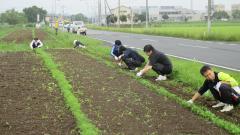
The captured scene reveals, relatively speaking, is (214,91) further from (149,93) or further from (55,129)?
(55,129)

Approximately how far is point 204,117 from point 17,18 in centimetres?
11198

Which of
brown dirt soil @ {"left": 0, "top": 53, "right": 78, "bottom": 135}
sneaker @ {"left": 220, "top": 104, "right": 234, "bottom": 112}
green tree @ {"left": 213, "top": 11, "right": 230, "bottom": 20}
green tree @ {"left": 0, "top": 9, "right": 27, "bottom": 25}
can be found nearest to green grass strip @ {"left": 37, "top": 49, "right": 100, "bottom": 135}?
brown dirt soil @ {"left": 0, "top": 53, "right": 78, "bottom": 135}

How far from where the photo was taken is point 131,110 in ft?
27.0

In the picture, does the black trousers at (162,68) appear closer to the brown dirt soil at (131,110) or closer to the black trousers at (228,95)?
the brown dirt soil at (131,110)

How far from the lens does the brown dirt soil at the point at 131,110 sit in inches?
274

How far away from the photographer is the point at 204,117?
7.87 m

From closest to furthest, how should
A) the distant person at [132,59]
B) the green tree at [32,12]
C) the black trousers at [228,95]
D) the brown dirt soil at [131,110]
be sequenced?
the brown dirt soil at [131,110] → the black trousers at [228,95] → the distant person at [132,59] → the green tree at [32,12]

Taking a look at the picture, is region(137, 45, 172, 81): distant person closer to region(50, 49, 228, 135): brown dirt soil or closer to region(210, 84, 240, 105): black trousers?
region(50, 49, 228, 135): brown dirt soil

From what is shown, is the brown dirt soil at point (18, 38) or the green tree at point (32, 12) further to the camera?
the green tree at point (32, 12)

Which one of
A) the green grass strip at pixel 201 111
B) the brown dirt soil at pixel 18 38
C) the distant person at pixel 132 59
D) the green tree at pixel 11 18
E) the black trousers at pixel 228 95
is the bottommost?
the green grass strip at pixel 201 111

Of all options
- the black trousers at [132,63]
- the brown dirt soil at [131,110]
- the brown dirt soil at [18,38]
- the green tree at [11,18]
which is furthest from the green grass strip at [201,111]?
the green tree at [11,18]

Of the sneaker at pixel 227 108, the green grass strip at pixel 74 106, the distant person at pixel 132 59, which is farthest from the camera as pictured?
the distant person at pixel 132 59

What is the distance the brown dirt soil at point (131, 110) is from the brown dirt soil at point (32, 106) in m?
0.51

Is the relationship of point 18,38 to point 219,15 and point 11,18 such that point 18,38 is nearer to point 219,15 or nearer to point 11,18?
point 11,18
